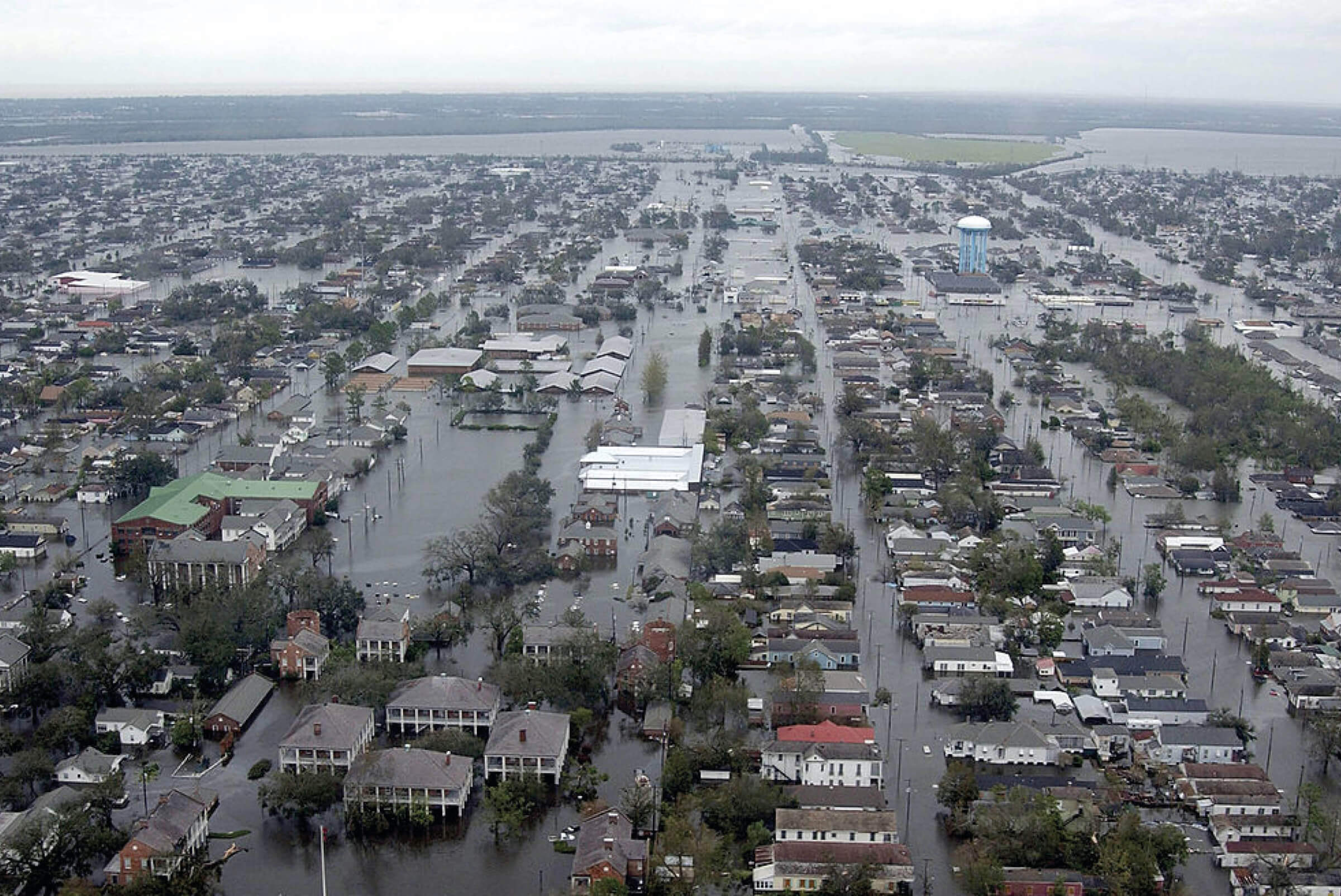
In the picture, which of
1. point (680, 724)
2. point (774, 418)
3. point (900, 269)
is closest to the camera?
point (680, 724)

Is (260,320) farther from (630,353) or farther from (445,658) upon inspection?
(445,658)

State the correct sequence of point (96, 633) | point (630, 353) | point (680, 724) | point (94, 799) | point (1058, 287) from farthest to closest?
point (1058, 287) < point (630, 353) < point (96, 633) < point (680, 724) < point (94, 799)

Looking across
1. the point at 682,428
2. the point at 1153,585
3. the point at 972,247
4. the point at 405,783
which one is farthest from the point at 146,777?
the point at 972,247

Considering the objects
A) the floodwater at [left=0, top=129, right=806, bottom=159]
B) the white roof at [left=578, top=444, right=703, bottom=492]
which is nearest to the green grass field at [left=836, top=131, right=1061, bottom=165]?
the floodwater at [left=0, top=129, right=806, bottom=159]

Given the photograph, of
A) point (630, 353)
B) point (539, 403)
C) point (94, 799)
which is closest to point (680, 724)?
point (94, 799)

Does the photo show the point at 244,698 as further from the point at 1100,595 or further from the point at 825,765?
the point at 1100,595

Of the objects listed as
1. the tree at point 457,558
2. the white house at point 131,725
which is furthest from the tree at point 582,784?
the tree at point 457,558
